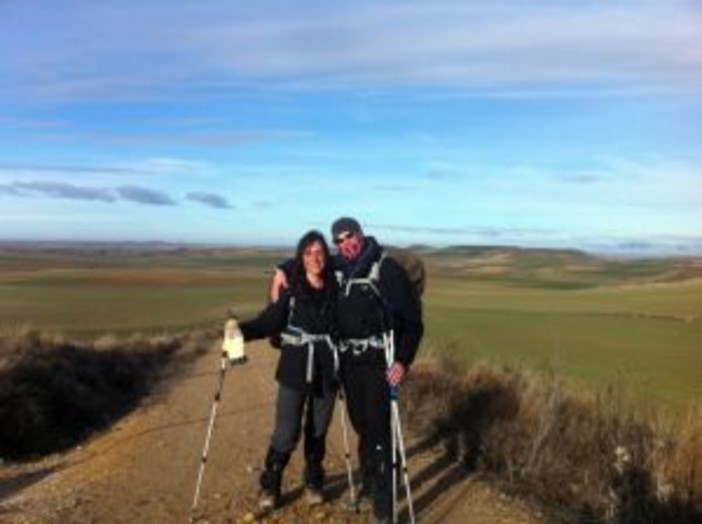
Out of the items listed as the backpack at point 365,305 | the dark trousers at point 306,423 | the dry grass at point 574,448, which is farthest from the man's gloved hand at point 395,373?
the dry grass at point 574,448

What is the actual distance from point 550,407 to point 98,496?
5.35 meters

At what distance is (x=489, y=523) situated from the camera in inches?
411

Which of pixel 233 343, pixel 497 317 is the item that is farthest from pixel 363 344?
pixel 497 317

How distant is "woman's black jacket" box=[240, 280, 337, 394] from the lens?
9.86m

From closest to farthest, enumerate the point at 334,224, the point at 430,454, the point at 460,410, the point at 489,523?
1. the point at 334,224
2. the point at 489,523
3. the point at 430,454
4. the point at 460,410

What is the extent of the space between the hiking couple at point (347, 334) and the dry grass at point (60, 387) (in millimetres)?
8171

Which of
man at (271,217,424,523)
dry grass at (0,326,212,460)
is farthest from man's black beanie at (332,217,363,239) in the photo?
dry grass at (0,326,212,460)

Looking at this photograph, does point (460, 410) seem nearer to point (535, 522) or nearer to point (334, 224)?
point (535, 522)

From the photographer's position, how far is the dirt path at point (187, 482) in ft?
34.3

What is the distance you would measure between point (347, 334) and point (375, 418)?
2.37ft

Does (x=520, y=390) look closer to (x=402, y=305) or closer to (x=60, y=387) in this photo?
(x=60, y=387)

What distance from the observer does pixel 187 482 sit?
473 inches

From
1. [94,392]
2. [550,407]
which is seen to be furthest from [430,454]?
[94,392]

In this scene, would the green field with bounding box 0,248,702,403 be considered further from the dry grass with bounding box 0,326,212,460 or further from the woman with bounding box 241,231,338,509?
the dry grass with bounding box 0,326,212,460
